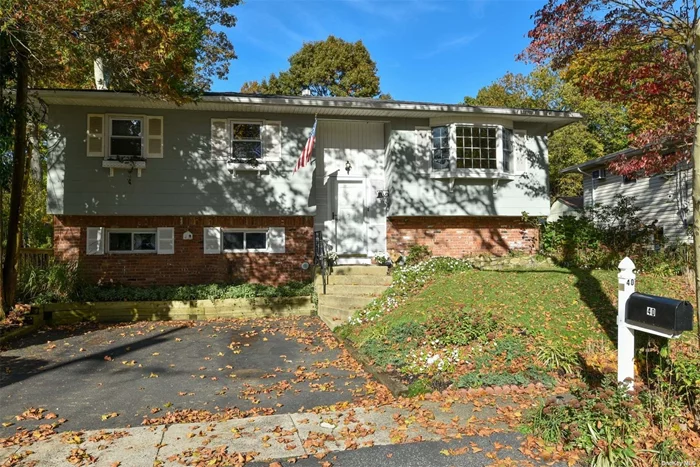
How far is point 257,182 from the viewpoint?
13172 mm

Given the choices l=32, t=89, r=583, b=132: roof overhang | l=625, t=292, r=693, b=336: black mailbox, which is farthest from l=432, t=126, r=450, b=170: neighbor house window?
l=625, t=292, r=693, b=336: black mailbox

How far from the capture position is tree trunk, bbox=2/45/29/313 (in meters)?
10.0

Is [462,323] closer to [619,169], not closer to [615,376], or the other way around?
[615,376]

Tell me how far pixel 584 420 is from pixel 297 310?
862cm

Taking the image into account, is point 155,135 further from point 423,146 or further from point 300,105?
point 423,146

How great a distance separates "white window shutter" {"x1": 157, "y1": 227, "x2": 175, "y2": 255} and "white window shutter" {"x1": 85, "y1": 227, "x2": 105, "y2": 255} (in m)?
1.41

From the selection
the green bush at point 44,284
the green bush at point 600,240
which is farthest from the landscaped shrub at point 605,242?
the green bush at point 44,284

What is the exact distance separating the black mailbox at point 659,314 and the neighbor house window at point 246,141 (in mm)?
10495

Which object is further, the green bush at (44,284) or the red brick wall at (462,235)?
the red brick wall at (462,235)

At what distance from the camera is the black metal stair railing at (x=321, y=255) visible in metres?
12.2

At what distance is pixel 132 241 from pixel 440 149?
29.2 feet

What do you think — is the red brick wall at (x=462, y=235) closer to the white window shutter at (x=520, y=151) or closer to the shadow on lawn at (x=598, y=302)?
the white window shutter at (x=520, y=151)

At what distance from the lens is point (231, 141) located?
13.1 m

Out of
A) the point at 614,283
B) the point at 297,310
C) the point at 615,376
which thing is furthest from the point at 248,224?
the point at 615,376
